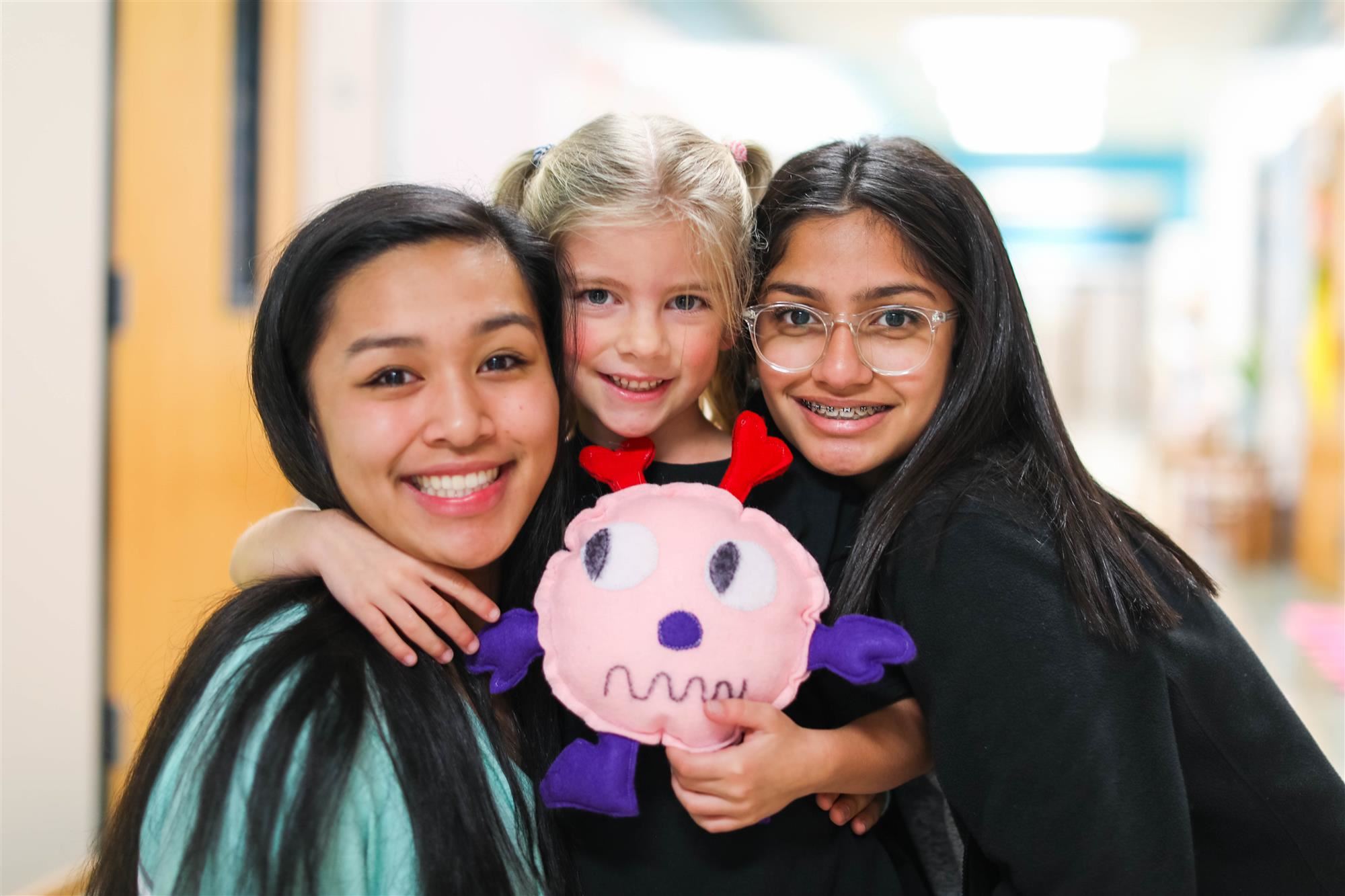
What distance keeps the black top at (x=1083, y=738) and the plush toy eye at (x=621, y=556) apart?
31cm

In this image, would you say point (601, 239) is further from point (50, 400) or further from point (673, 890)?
point (50, 400)

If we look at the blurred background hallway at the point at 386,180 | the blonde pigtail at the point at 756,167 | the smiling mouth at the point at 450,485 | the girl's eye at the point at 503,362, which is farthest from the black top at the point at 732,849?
the blonde pigtail at the point at 756,167

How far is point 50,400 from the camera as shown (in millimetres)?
Result: 2502

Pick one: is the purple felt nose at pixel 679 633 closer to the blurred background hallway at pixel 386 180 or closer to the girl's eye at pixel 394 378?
the girl's eye at pixel 394 378

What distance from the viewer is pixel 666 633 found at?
0.99m

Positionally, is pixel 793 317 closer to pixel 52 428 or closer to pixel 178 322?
pixel 52 428

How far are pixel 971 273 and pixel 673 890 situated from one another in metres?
0.85

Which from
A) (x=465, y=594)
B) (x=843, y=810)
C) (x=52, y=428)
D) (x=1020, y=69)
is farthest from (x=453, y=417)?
(x=1020, y=69)

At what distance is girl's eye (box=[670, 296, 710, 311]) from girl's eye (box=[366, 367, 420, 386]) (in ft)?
1.59

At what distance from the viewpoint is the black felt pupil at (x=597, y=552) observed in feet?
3.40

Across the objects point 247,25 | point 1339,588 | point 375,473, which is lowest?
point 1339,588

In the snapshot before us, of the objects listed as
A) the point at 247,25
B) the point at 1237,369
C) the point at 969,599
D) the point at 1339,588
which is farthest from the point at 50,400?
the point at 1237,369

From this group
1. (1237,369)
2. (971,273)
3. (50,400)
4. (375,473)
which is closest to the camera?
(375,473)

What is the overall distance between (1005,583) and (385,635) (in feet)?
2.16
